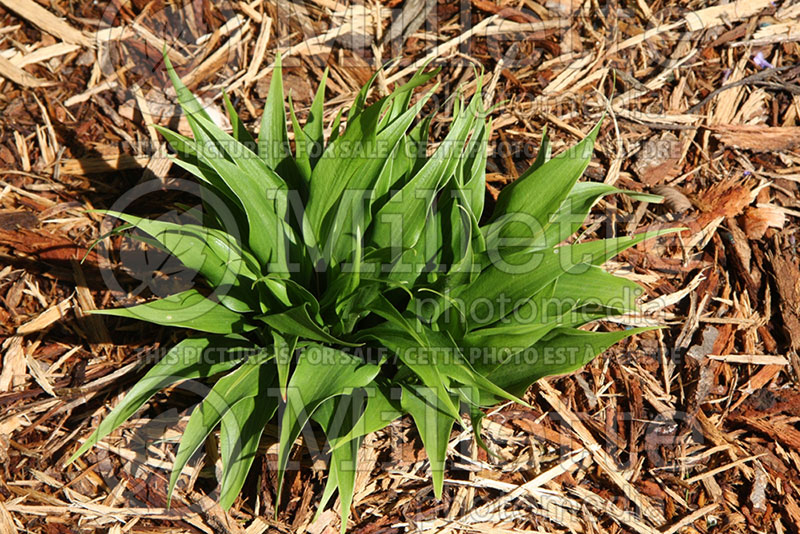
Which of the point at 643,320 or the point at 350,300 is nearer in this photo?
the point at 350,300

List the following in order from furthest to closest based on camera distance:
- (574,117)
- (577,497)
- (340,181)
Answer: (574,117) → (577,497) → (340,181)

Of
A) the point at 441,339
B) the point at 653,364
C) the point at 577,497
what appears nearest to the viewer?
the point at 441,339

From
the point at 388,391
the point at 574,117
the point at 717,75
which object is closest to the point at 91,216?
the point at 388,391

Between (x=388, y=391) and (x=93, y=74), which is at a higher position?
(x=93, y=74)

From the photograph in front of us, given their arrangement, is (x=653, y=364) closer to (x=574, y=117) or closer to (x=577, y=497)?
(x=577, y=497)

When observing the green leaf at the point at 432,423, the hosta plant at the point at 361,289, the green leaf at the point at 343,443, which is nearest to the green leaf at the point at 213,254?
the hosta plant at the point at 361,289

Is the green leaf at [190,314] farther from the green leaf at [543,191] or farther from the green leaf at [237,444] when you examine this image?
the green leaf at [543,191]

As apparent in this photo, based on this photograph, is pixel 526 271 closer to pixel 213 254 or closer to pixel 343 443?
pixel 343 443

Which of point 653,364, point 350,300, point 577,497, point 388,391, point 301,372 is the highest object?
point 350,300
